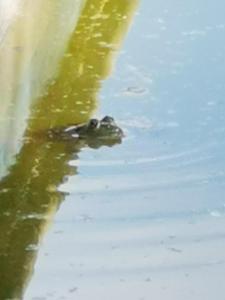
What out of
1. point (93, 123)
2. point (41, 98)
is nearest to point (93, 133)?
point (93, 123)

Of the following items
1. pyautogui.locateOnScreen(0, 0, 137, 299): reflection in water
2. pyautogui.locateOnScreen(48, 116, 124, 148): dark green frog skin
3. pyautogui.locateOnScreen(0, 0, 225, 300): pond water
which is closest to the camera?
pyautogui.locateOnScreen(0, 0, 225, 300): pond water

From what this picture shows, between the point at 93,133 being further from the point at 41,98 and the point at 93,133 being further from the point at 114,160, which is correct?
the point at 41,98

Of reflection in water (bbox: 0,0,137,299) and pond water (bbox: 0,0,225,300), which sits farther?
reflection in water (bbox: 0,0,137,299)

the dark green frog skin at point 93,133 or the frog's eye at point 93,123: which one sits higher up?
the frog's eye at point 93,123

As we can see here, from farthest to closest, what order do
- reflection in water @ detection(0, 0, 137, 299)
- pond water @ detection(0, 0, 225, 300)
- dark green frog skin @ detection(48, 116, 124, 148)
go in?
dark green frog skin @ detection(48, 116, 124, 148), reflection in water @ detection(0, 0, 137, 299), pond water @ detection(0, 0, 225, 300)

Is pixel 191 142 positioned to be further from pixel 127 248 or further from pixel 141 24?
pixel 141 24

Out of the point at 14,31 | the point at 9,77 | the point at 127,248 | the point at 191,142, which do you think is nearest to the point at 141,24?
the point at 14,31
